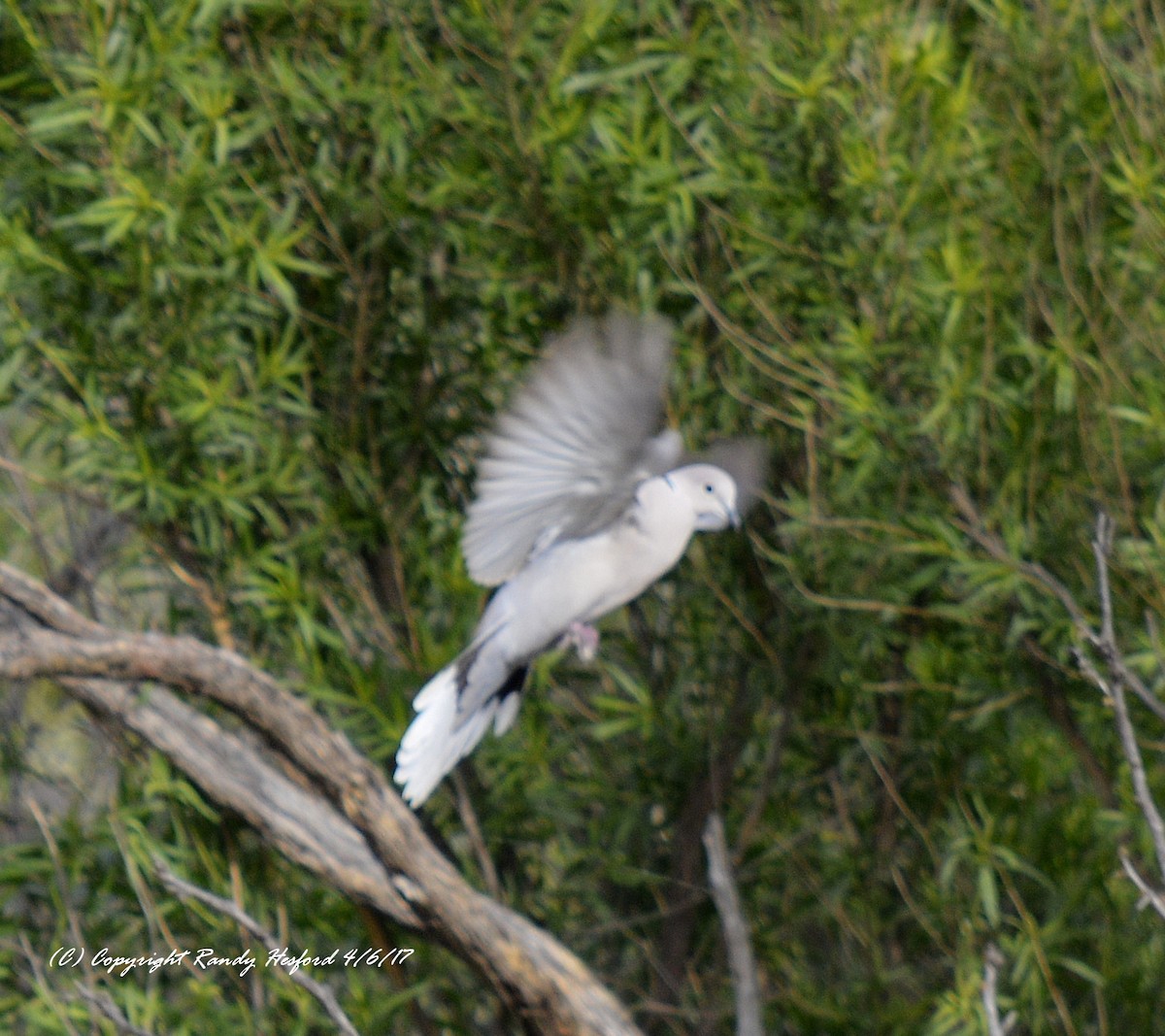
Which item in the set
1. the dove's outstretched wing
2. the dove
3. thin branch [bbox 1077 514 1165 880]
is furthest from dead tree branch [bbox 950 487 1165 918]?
the dove's outstretched wing

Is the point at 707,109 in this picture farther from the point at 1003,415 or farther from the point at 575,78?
the point at 1003,415

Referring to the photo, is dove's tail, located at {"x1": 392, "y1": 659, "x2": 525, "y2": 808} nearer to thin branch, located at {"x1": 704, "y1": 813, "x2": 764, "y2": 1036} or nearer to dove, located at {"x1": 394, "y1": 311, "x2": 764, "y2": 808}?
dove, located at {"x1": 394, "y1": 311, "x2": 764, "y2": 808}

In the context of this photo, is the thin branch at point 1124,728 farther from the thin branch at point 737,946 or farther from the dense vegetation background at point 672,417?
the thin branch at point 737,946

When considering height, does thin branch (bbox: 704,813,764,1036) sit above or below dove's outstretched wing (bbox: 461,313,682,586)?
below

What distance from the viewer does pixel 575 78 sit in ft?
6.95

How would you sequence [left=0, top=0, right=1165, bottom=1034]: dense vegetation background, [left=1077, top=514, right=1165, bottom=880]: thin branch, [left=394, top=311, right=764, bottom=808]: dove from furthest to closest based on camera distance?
1. [left=0, top=0, right=1165, bottom=1034]: dense vegetation background
2. [left=394, top=311, right=764, bottom=808]: dove
3. [left=1077, top=514, right=1165, bottom=880]: thin branch

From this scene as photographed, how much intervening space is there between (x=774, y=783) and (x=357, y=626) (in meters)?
0.75

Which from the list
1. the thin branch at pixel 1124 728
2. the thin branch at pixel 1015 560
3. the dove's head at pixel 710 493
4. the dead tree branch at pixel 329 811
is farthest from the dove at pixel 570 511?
the thin branch at pixel 1124 728

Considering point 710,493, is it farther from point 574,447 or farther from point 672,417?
point 672,417

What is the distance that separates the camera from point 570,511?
2.19 meters

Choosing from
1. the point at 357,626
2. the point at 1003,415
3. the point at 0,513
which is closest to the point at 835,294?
the point at 1003,415

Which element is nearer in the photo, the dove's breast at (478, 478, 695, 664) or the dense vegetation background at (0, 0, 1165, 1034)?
the dove's breast at (478, 478, 695, 664)

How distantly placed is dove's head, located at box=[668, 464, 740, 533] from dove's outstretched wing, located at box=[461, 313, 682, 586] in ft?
0.36

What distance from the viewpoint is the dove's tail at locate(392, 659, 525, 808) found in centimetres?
221
